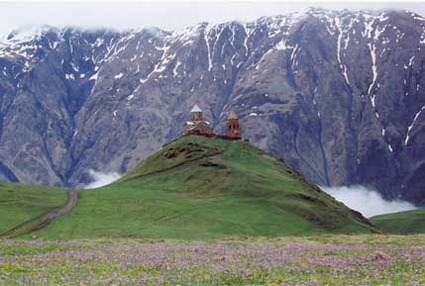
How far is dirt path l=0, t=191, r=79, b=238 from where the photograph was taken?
103906 mm

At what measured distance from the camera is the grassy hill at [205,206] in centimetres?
10875

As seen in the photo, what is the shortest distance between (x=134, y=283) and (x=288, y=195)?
414ft

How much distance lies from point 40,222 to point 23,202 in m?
20.5

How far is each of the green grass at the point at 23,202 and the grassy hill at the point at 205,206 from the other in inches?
244

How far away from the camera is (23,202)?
13050cm

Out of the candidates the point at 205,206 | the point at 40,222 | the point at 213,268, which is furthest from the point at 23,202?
the point at 213,268

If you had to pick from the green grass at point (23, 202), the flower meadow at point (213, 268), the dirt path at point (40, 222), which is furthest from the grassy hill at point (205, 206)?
the flower meadow at point (213, 268)

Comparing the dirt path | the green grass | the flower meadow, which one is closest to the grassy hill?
the dirt path

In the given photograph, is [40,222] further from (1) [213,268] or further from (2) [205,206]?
(1) [213,268]

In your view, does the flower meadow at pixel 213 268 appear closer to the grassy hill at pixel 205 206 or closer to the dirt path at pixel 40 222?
the grassy hill at pixel 205 206

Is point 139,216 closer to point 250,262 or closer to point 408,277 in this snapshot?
point 250,262

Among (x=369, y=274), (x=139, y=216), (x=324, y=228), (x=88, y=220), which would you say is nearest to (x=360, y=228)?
(x=324, y=228)

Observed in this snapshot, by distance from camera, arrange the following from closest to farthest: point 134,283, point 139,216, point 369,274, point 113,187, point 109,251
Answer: point 134,283 < point 369,274 < point 109,251 < point 139,216 < point 113,187

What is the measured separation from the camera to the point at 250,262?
105 feet
